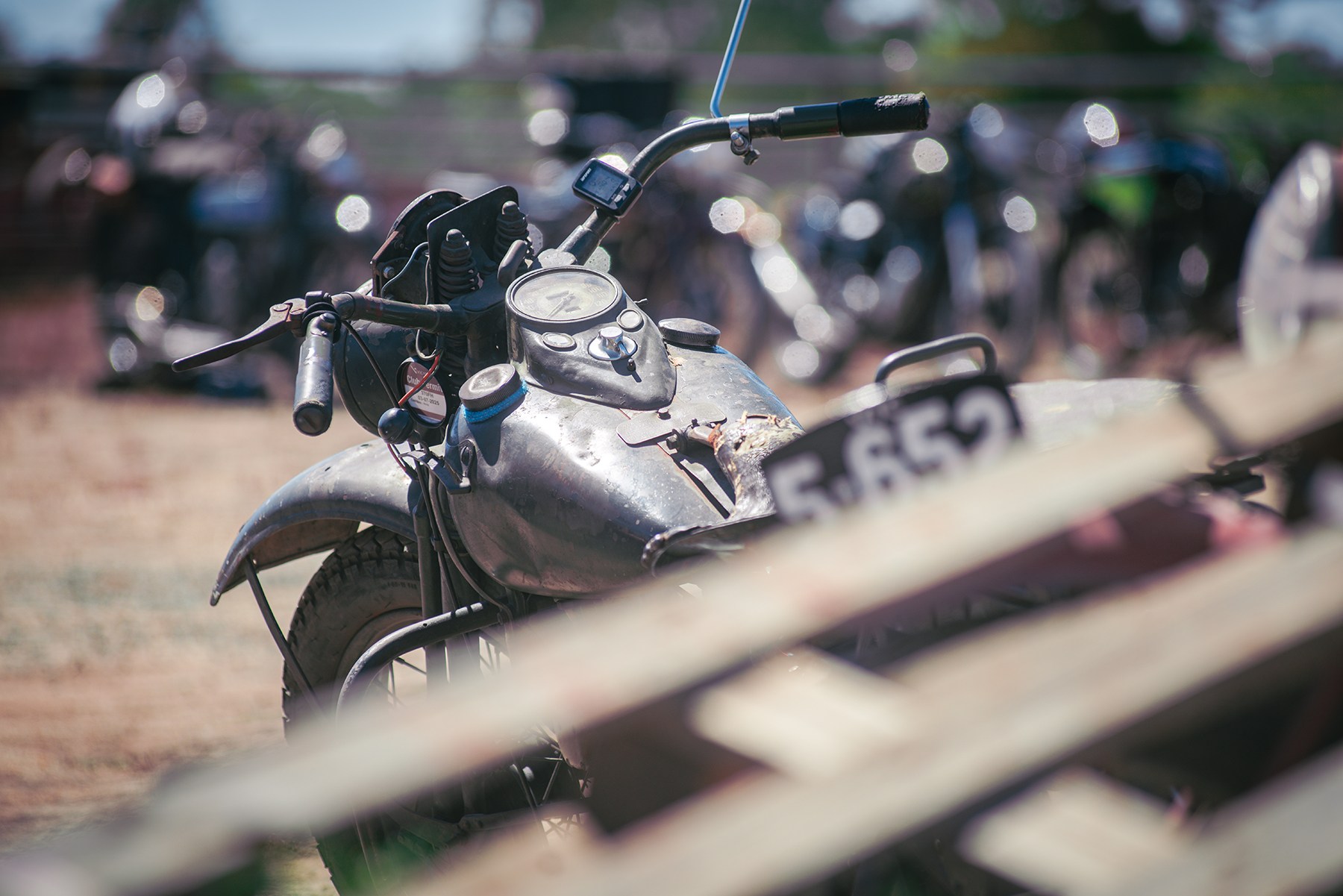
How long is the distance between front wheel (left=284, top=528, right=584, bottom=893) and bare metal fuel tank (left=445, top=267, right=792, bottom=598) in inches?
12.6

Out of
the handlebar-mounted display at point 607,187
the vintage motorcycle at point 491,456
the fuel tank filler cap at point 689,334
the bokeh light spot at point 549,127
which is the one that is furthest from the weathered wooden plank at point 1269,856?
the bokeh light spot at point 549,127

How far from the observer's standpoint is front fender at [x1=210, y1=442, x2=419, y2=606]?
1.98 meters

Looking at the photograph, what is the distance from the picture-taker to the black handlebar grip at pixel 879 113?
187cm

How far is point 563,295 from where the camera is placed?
5.96 feet

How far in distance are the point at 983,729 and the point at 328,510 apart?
1545 mm

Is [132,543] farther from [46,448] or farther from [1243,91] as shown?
[1243,91]

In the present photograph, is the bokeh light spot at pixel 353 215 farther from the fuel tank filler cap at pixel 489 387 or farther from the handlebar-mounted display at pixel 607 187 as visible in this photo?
the fuel tank filler cap at pixel 489 387

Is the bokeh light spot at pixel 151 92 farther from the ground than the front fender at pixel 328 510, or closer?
farther from the ground

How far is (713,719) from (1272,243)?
1.21 metres

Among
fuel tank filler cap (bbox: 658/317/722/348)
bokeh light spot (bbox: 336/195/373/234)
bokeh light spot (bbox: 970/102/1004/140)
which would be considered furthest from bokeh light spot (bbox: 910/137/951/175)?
fuel tank filler cap (bbox: 658/317/722/348)

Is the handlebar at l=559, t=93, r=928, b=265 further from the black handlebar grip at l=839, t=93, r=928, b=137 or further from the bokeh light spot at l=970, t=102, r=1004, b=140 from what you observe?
the bokeh light spot at l=970, t=102, r=1004, b=140

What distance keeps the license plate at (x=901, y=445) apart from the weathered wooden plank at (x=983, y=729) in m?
0.36

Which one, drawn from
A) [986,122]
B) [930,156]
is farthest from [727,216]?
[986,122]

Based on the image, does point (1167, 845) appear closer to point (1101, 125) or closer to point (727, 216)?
point (727, 216)
